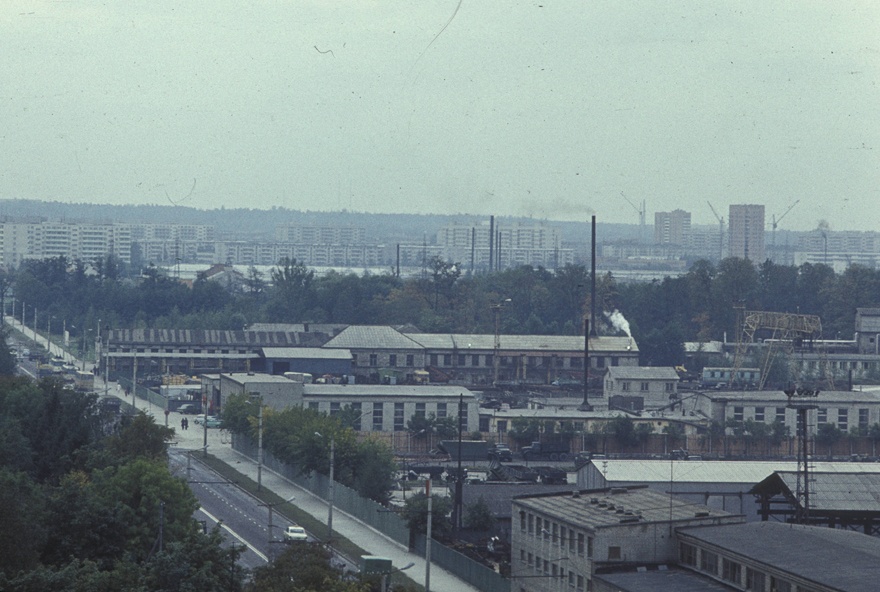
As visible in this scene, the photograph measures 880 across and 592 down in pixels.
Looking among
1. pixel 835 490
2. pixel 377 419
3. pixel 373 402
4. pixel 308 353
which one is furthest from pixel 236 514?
pixel 308 353

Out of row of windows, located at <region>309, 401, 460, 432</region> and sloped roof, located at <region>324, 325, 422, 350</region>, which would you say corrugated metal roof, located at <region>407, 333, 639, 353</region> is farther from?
row of windows, located at <region>309, 401, 460, 432</region>

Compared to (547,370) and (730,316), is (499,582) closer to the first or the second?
(547,370)

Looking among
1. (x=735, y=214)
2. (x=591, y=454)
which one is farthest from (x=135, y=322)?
(x=735, y=214)

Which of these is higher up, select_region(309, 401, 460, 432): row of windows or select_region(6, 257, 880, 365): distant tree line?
select_region(6, 257, 880, 365): distant tree line

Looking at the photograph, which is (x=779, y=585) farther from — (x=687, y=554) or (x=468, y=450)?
(x=468, y=450)

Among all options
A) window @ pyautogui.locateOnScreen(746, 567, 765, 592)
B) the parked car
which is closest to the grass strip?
the parked car

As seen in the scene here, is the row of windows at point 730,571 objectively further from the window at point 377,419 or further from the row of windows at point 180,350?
the row of windows at point 180,350
